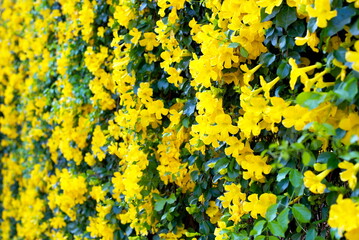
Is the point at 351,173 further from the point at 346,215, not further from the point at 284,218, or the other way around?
the point at 284,218

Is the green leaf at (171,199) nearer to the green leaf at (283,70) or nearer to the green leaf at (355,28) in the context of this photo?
the green leaf at (283,70)

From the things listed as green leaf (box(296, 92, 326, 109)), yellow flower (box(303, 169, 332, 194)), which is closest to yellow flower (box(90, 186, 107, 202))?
yellow flower (box(303, 169, 332, 194))

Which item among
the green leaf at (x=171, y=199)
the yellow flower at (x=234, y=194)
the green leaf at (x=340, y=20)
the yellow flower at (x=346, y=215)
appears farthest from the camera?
the green leaf at (x=171, y=199)

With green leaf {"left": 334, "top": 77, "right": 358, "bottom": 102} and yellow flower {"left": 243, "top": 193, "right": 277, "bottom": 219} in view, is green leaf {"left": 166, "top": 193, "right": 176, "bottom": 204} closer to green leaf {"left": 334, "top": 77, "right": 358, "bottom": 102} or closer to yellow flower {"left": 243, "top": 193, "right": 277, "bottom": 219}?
yellow flower {"left": 243, "top": 193, "right": 277, "bottom": 219}

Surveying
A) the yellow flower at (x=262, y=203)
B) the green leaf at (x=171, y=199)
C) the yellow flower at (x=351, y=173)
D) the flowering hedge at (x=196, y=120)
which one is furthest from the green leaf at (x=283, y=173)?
the green leaf at (x=171, y=199)

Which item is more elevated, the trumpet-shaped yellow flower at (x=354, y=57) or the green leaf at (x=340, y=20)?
the green leaf at (x=340, y=20)

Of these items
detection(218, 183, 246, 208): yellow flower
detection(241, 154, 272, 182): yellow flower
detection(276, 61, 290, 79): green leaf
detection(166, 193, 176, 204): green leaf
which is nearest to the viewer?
detection(276, 61, 290, 79): green leaf

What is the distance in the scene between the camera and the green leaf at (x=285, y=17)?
1521mm

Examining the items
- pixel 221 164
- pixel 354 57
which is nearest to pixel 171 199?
pixel 221 164

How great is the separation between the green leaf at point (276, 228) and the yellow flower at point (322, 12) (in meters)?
0.59

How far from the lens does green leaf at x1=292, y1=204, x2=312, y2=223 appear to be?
1.46 metres

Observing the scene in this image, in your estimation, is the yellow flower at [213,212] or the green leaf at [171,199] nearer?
the yellow flower at [213,212]

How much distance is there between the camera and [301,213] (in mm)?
1468

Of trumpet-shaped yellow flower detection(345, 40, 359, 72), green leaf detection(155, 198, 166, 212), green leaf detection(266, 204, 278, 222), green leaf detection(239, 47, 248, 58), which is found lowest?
green leaf detection(155, 198, 166, 212)
